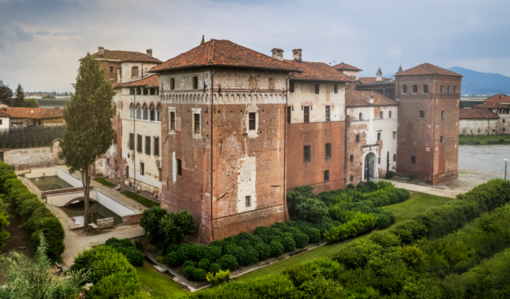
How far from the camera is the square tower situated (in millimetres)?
37031

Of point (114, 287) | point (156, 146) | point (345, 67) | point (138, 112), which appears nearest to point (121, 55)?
point (138, 112)

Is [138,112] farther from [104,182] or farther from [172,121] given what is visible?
[172,121]

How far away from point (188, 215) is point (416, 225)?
12615 mm

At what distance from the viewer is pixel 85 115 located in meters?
24.3

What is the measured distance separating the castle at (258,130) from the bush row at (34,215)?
6.85 meters

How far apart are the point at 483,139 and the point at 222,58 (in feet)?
212

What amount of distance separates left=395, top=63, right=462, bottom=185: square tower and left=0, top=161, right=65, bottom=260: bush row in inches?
1235

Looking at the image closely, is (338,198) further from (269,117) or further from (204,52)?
Answer: (204,52)

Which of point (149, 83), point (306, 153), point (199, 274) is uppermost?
point (149, 83)

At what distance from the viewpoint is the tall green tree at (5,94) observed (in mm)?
74750

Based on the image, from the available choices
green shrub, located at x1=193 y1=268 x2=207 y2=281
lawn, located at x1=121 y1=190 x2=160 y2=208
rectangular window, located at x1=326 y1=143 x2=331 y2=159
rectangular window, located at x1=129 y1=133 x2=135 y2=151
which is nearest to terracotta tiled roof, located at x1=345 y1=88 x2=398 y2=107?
rectangular window, located at x1=326 y1=143 x2=331 y2=159

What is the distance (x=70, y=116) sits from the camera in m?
24.3

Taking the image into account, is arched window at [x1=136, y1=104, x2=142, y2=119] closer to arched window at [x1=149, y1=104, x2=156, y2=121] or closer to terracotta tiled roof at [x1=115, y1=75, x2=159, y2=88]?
terracotta tiled roof at [x1=115, y1=75, x2=159, y2=88]

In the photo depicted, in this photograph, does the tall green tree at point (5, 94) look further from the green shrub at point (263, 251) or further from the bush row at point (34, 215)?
the green shrub at point (263, 251)
